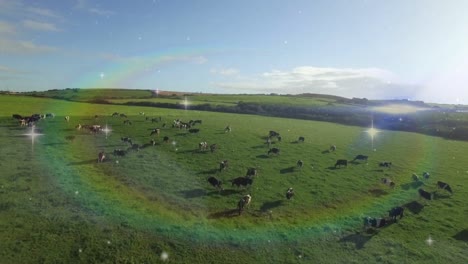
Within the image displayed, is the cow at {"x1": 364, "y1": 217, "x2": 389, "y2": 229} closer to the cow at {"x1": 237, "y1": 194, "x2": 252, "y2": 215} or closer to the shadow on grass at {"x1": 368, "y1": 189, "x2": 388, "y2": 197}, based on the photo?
the shadow on grass at {"x1": 368, "y1": 189, "x2": 388, "y2": 197}

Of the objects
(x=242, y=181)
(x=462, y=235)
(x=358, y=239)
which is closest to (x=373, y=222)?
(x=358, y=239)

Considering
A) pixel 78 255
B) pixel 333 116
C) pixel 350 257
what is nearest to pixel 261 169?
pixel 350 257

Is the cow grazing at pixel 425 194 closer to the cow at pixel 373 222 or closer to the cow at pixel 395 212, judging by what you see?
the cow at pixel 395 212

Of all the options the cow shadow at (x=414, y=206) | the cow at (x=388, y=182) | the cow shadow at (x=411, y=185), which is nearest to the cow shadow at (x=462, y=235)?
the cow shadow at (x=414, y=206)

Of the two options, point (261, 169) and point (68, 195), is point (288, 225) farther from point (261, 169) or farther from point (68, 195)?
point (68, 195)

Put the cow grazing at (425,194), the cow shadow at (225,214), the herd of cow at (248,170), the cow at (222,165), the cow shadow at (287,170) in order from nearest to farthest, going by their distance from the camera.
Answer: the cow shadow at (225,214)
the herd of cow at (248,170)
the cow grazing at (425,194)
the cow at (222,165)
the cow shadow at (287,170)

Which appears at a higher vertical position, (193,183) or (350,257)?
(193,183)

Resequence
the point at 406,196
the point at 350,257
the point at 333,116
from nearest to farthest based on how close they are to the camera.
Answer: the point at 350,257, the point at 406,196, the point at 333,116

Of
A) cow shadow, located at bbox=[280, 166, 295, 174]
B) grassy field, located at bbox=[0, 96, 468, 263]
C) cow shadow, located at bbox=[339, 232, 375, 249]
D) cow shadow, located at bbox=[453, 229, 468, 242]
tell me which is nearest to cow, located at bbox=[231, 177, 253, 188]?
grassy field, located at bbox=[0, 96, 468, 263]
